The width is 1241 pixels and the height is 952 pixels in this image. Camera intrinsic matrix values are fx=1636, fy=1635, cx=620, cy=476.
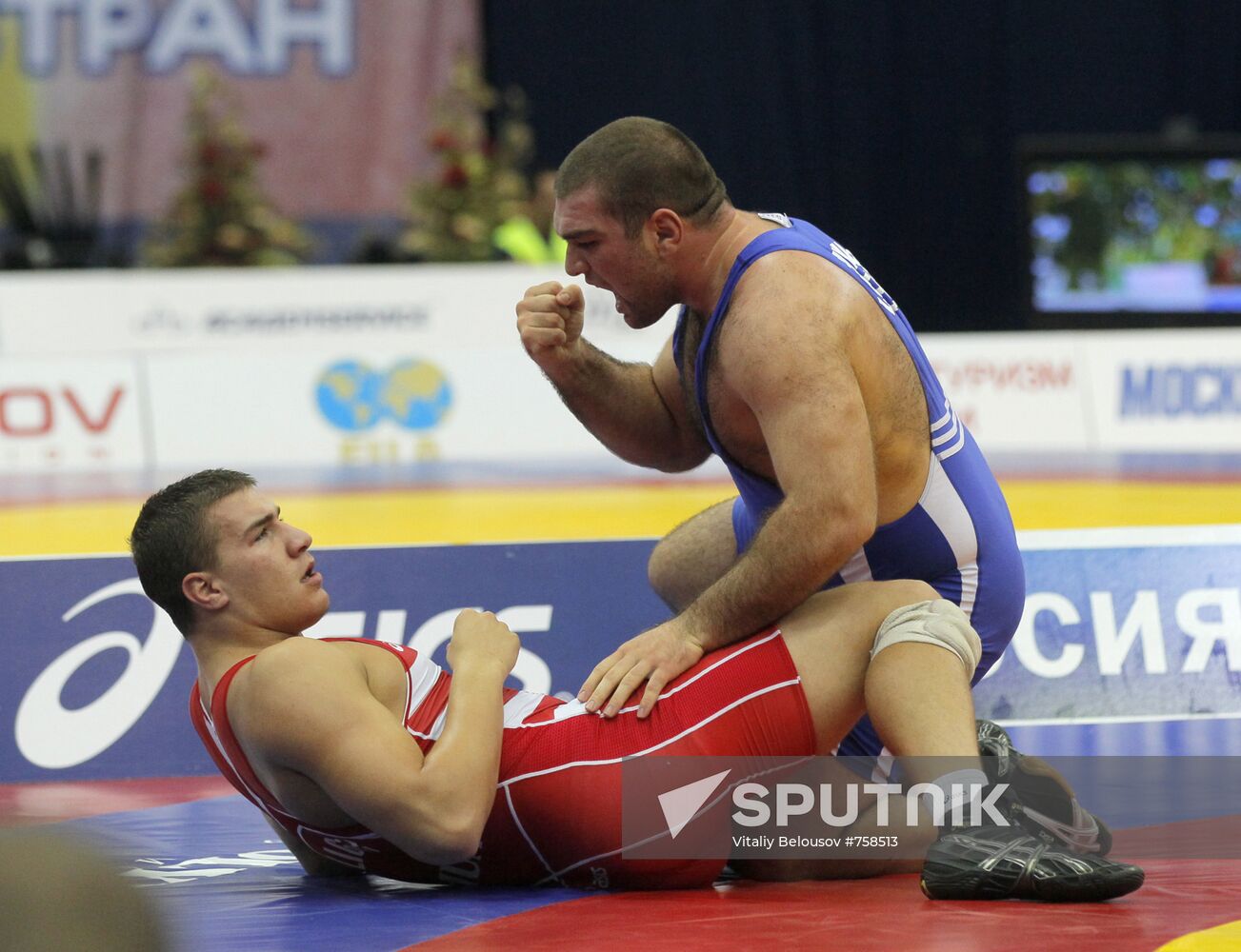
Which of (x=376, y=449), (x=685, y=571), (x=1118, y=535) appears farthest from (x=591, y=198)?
(x=376, y=449)

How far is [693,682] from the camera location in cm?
253

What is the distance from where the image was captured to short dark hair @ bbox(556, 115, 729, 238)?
9.05 feet

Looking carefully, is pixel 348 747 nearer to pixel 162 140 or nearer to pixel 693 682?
pixel 693 682

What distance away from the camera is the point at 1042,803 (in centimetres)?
253

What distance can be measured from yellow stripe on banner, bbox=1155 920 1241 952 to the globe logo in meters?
6.19

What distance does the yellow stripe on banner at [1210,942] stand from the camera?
205cm

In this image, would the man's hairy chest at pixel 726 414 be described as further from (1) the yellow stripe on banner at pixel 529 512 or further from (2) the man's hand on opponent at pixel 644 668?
(1) the yellow stripe on banner at pixel 529 512

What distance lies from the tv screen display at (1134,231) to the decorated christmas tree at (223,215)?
475 centimetres

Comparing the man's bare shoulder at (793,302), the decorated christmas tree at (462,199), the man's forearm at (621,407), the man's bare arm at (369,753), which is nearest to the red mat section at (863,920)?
the man's bare arm at (369,753)

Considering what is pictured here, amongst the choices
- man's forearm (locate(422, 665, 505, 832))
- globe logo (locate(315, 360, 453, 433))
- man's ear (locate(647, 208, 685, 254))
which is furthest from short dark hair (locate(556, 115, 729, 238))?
globe logo (locate(315, 360, 453, 433))

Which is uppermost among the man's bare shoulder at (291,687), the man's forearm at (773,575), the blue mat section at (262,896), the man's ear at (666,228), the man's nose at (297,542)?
the man's ear at (666,228)

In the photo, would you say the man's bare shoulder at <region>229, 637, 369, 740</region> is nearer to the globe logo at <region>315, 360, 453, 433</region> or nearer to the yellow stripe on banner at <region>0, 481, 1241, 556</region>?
the yellow stripe on banner at <region>0, 481, 1241, 556</region>

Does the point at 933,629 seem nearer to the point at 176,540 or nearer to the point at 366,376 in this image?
the point at 176,540

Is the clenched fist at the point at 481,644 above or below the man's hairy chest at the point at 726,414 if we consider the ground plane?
below
